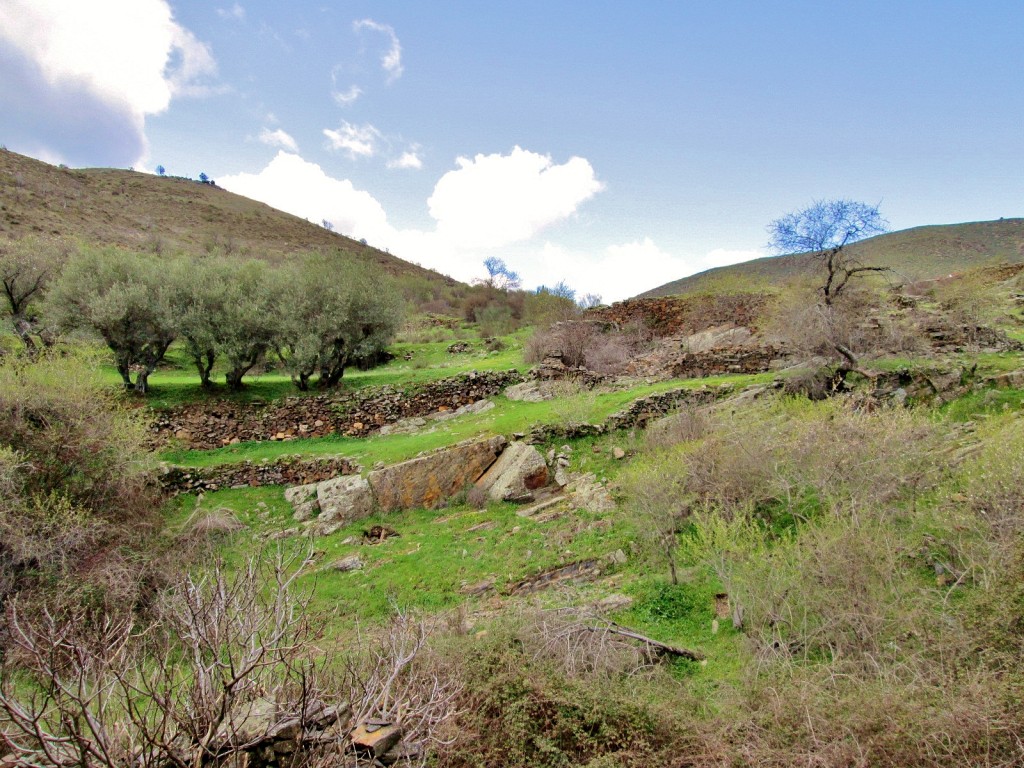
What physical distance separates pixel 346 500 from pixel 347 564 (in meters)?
2.46

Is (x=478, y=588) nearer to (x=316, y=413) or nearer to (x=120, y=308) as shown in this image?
(x=316, y=413)

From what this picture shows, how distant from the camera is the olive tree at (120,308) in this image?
16484 millimetres

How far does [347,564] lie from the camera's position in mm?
9805

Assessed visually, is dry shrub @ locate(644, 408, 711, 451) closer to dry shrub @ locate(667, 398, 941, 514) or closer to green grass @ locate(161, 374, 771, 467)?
dry shrub @ locate(667, 398, 941, 514)

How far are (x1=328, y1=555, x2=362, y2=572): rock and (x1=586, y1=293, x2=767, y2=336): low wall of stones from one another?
20.3 meters

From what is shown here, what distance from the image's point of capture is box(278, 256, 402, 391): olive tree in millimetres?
18375

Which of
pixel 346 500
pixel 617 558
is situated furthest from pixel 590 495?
pixel 346 500

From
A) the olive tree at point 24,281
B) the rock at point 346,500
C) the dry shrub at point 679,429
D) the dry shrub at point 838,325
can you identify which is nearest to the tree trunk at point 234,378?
the rock at point 346,500

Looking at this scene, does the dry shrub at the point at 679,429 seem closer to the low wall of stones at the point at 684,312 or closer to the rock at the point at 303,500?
the rock at the point at 303,500

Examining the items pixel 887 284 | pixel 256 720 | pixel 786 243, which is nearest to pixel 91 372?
pixel 256 720

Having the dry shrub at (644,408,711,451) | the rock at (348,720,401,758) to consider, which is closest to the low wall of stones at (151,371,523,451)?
the dry shrub at (644,408,711,451)

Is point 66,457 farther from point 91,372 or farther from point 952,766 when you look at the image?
point 952,766

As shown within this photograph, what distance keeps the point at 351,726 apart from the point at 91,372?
12.4m

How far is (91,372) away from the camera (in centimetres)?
1130
